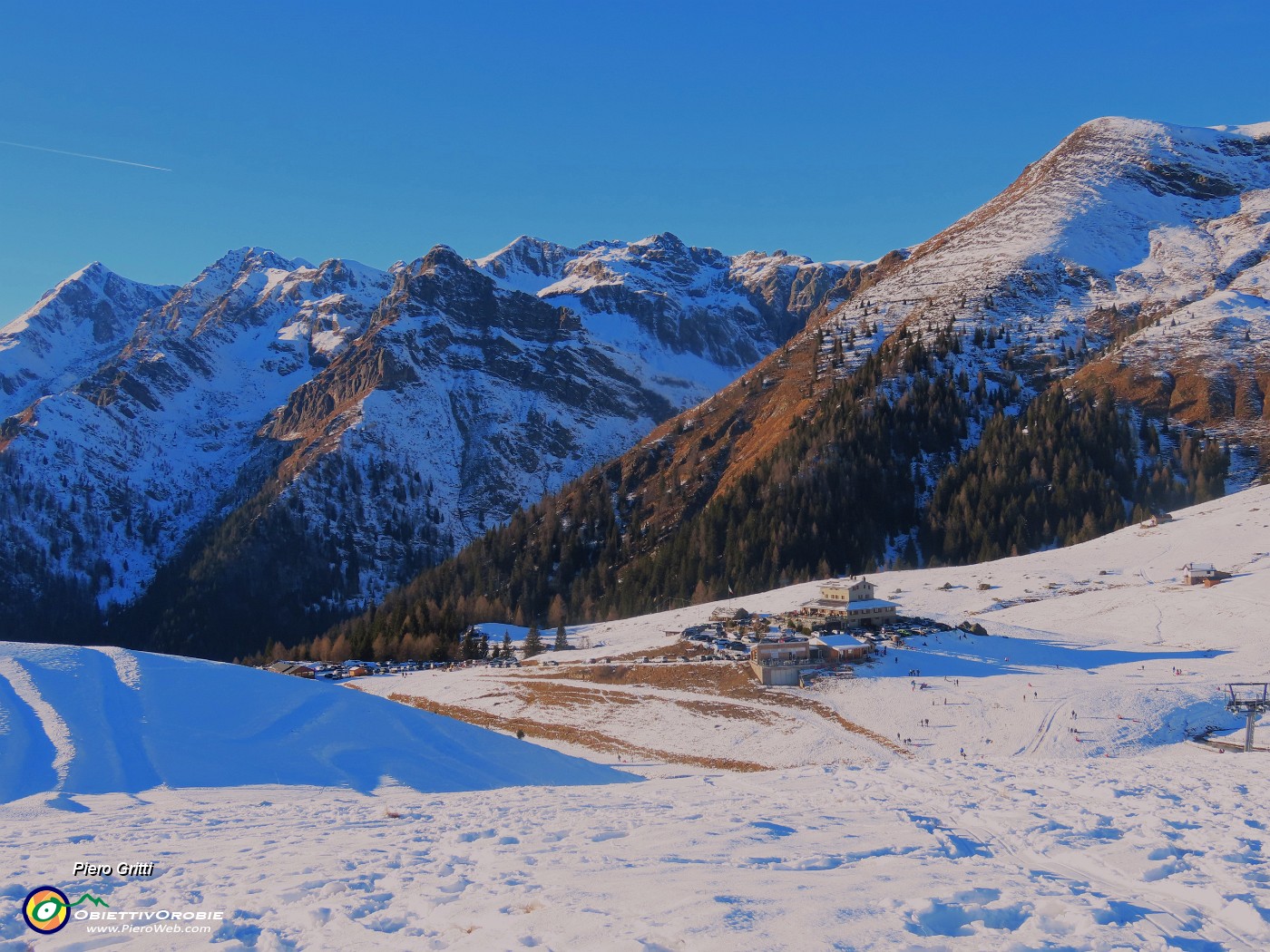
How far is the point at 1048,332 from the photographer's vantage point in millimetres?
183750

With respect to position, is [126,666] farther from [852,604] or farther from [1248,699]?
[852,604]

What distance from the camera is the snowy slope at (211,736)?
2630 cm

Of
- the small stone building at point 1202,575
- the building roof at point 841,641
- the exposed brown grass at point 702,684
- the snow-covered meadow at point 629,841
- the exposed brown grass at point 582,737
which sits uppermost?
the small stone building at point 1202,575

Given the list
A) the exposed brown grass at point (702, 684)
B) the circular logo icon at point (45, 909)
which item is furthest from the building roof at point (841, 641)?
the circular logo icon at point (45, 909)

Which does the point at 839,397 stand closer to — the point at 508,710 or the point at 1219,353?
the point at 1219,353

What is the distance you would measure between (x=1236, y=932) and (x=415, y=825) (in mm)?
14282

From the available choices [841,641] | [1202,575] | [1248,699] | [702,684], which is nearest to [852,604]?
[841,641]

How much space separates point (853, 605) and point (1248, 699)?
33.7 m

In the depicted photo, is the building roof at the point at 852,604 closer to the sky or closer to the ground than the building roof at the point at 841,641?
closer to the sky

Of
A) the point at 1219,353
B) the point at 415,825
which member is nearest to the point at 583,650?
the point at 415,825

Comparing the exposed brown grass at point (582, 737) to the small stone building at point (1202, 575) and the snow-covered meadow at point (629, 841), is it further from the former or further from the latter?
the small stone building at point (1202, 575)

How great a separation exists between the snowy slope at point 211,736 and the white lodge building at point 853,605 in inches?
1940

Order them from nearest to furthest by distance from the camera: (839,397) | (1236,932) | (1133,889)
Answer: (1236,932)
(1133,889)
(839,397)

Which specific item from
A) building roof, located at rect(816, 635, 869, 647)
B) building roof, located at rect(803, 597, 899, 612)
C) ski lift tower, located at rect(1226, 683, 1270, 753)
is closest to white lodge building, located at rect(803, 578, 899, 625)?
building roof, located at rect(803, 597, 899, 612)
